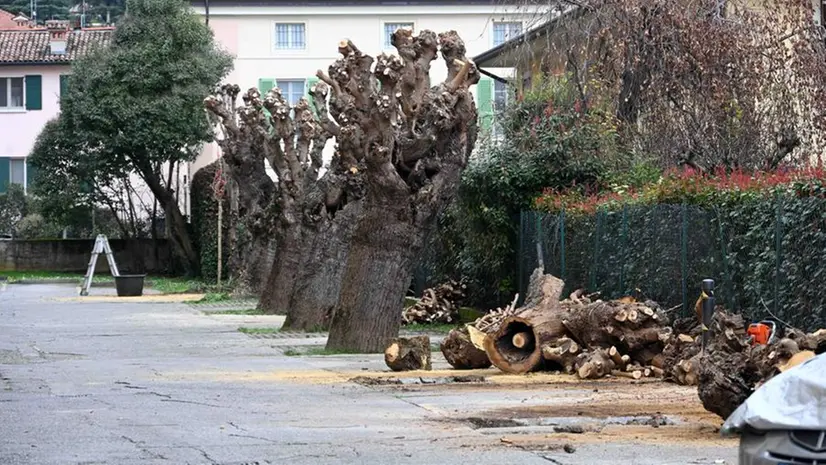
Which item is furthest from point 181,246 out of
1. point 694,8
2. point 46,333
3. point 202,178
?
point 694,8

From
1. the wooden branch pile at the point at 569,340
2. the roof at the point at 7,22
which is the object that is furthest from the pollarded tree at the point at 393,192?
the roof at the point at 7,22

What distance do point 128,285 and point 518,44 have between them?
1523 cm

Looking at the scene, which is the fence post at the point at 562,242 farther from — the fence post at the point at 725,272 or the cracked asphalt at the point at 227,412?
the fence post at the point at 725,272

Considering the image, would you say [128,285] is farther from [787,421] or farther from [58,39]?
[787,421]

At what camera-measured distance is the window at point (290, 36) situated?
5978 centimetres

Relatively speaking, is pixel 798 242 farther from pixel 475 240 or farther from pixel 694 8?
pixel 475 240

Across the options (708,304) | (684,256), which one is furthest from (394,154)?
(708,304)

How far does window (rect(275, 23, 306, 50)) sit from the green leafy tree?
8096mm

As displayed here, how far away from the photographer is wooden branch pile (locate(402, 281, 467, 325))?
26.8 meters

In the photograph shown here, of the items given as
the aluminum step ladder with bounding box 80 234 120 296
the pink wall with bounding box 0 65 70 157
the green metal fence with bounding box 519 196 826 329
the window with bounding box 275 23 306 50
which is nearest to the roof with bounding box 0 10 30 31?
the pink wall with bounding box 0 65 70 157

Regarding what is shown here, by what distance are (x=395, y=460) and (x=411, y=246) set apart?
9.85 m

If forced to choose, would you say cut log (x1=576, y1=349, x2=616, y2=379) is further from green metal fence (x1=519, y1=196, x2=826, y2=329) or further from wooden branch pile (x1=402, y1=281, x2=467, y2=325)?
Answer: wooden branch pile (x1=402, y1=281, x2=467, y2=325)

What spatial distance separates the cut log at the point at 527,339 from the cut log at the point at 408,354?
81 centimetres

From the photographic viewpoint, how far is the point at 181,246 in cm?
5172
